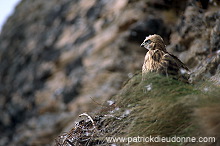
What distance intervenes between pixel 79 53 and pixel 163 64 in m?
7.92

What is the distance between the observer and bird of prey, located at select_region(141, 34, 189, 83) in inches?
141

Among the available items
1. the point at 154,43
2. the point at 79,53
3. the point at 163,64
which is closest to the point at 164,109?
the point at 163,64

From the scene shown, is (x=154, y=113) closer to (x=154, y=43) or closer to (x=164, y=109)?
(x=164, y=109)

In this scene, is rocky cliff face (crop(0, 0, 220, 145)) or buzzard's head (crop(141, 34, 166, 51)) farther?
rocky cliff face (crop(0, 0, 220, 145))

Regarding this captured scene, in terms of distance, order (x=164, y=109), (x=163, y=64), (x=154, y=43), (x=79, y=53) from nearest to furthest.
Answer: (x=164, y=109) < (x=163, y=64) < (x=154, y=43) < (x=79, y=53)

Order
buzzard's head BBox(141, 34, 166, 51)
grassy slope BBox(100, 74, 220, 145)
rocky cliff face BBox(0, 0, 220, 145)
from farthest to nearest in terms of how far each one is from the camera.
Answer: rocky cliff face BBox(0, 0, 220, 145) → buzzard's head BBox(141, 34, 166, 51) → grassy slope BBox(100, 74, 220, 145)

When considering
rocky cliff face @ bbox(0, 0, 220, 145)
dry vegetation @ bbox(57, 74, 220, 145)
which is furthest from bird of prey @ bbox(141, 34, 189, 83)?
rocky cliff face @ bbox(0, 0, 220, 145)

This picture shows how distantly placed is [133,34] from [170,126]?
21.8 feet

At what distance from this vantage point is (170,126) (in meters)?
2.98

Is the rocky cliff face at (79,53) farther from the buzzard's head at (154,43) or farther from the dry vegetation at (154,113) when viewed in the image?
the dry vegetation at (154,113)

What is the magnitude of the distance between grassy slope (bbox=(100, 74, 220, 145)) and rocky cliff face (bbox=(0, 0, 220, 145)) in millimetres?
1423

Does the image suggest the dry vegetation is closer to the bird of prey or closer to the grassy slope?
the grassy slope

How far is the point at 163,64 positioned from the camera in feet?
12.3

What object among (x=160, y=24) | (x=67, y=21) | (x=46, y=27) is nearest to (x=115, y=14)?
(x=160, y=24)
